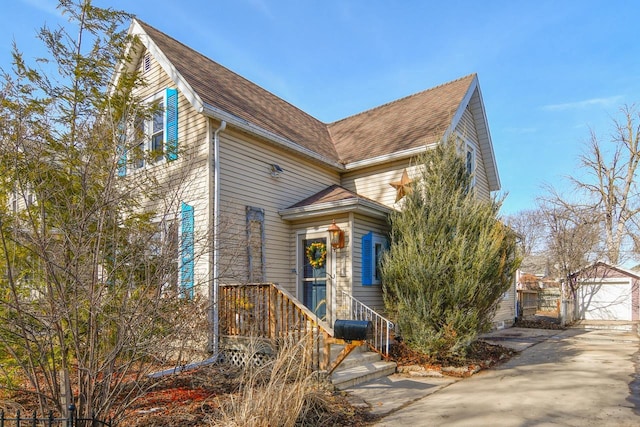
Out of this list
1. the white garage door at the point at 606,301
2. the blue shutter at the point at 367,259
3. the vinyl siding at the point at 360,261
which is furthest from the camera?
the white garage door at the point at 606,301

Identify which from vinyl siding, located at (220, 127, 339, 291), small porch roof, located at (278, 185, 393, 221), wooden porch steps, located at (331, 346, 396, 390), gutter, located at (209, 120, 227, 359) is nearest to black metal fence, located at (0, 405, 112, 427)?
wooden porch steps, located at (331, 346, 396, 390)

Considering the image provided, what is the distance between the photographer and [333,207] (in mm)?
8492

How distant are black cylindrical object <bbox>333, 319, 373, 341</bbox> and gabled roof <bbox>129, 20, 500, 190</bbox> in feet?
15.5

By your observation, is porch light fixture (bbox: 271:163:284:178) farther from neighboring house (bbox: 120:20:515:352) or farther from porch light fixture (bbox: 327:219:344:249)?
porch light fixture (bbox: 327:219:344:249)

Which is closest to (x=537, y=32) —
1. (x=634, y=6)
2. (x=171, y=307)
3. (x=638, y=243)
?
(x=634, y=6)

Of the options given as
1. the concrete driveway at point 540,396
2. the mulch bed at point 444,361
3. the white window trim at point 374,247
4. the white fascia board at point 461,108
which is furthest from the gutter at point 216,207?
Answer: the white fascia board at point 461,108

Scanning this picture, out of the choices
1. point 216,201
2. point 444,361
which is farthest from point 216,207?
point 444,361

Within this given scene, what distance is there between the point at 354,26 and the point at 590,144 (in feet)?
64.7

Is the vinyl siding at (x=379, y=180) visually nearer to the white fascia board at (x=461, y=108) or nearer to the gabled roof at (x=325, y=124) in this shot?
the gabled roof at (x=325, y=124)

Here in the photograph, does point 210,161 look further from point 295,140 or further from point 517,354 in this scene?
point 517,354

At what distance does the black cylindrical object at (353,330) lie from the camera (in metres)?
5.11

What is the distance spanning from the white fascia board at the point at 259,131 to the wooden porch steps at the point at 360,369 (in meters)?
4.58

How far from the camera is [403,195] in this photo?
980cm

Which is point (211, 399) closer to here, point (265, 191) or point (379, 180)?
point (265, 191)
